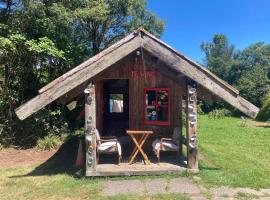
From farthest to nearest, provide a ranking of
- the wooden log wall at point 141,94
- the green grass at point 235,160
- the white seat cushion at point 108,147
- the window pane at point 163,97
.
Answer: the window pane at point 163,97 → the wooden log wall at point 141,94 → the white seat cushion at point 108,147 → the green grass at point 235,160

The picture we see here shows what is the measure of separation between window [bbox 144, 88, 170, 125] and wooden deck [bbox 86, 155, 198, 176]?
2042mm

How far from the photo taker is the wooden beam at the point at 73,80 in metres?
8.43

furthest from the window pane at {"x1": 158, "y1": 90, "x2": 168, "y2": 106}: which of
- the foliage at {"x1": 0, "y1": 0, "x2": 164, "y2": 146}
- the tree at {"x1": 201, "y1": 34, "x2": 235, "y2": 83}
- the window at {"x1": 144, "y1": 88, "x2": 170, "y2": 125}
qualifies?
the tree at {"x1": 201, "y1": 34, "x2": 235, "y2": 83}

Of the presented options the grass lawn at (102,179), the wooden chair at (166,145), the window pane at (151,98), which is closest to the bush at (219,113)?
the grass lawn at (102,179)

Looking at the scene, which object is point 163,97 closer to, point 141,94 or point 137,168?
point 141,94

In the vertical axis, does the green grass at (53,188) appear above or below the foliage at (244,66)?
below

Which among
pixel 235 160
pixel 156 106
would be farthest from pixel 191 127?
pixel 235 160

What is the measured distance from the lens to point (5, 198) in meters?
7.45

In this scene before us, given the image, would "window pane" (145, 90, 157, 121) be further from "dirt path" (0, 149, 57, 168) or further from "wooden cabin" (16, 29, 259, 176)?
"dirt path" (0, 149, 57, 168)

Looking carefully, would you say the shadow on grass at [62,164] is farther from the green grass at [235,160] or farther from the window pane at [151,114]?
the green grass at [235,160]

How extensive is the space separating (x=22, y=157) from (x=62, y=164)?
8.17ft

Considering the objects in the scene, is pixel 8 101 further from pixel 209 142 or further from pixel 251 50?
pixel 251 50

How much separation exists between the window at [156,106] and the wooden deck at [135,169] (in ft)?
6.70

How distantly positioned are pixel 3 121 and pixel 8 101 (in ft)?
2.91
